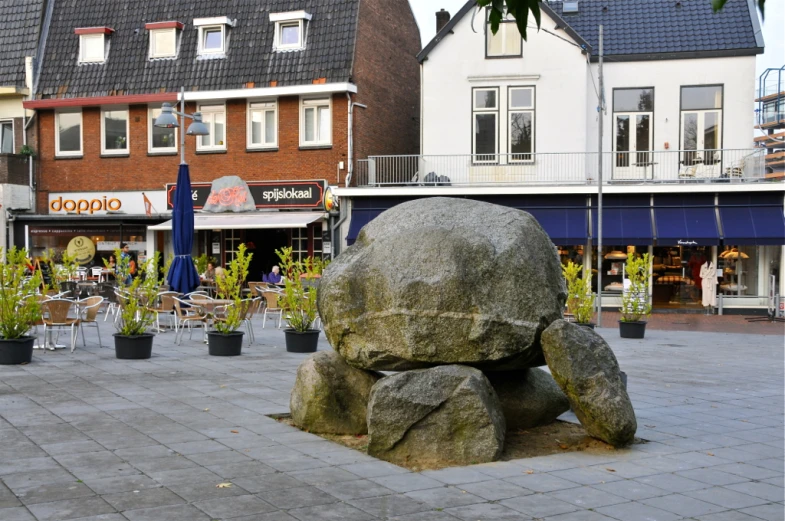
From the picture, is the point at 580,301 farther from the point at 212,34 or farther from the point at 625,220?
the point at 212,34

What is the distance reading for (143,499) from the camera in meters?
6.03

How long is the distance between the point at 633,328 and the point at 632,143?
11249 millimetres

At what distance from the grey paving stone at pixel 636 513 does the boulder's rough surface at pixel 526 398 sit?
7.68 ft

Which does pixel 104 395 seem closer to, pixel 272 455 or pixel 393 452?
pixel 272 455

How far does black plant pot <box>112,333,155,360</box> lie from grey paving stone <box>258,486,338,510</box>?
7368 millimetres

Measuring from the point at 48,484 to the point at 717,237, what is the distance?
2247 centimetres

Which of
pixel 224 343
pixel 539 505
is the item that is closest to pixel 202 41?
pixel 224 343

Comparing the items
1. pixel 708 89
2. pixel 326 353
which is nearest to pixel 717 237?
pixel 708 89

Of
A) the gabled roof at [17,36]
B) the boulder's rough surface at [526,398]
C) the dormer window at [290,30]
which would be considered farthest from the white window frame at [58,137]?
the boulder's rough surface at [526,398]

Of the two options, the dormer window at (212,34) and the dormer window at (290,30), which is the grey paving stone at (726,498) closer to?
the dormer window at (290,30)

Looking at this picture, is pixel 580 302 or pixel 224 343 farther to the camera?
pixel 580 302

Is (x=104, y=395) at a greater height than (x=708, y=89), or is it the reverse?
(x=708, y=89)

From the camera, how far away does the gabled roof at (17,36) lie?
1200 inches

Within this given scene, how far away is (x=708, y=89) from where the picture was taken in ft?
89.3
